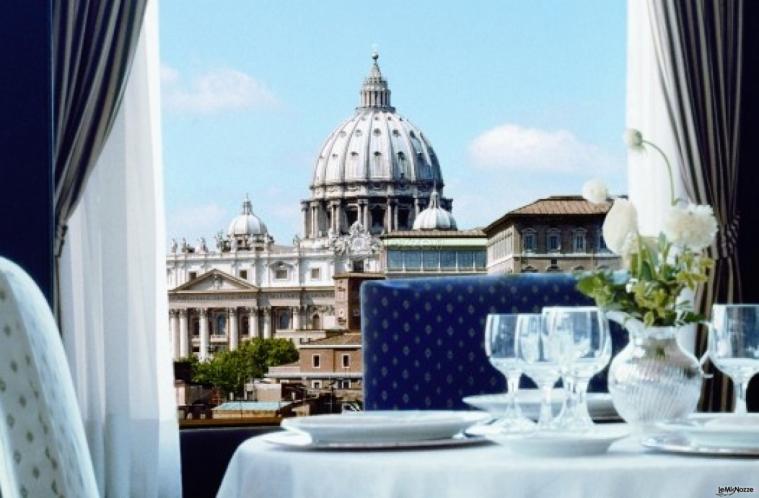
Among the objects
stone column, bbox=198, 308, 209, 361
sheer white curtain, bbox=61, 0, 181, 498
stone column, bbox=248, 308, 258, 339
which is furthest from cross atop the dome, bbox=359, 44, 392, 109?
sheer white curtain, bbox=61, 0, 181, 498

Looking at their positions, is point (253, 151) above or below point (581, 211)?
above

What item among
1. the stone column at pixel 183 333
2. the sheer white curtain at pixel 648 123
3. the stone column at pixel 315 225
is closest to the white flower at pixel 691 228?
the sheer white curtain at pixel 648 123

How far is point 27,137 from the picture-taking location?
140 inches

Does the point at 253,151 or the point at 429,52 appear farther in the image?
the point at 253,151

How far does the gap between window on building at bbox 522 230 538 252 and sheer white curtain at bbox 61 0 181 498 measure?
34.2ft

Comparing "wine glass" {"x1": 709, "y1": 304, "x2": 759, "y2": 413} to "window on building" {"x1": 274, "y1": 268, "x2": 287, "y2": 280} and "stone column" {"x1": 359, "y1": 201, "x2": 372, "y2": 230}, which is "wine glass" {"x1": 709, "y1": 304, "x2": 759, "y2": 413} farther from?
"stone column" {"x1": 359, "y1": 201, "x2": 372, "y2": 230}

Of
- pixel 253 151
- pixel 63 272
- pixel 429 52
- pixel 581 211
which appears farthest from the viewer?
pixel 253 151

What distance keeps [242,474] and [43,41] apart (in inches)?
92.1

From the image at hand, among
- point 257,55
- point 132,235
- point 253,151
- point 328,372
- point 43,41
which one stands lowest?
point 328,372

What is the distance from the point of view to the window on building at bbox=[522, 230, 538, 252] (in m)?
14.0

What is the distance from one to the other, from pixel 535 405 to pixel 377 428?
33cm

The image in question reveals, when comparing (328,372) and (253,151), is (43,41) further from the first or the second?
(253,151)

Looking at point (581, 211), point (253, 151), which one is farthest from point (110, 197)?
point (253, 151)

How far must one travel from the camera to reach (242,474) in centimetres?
150
